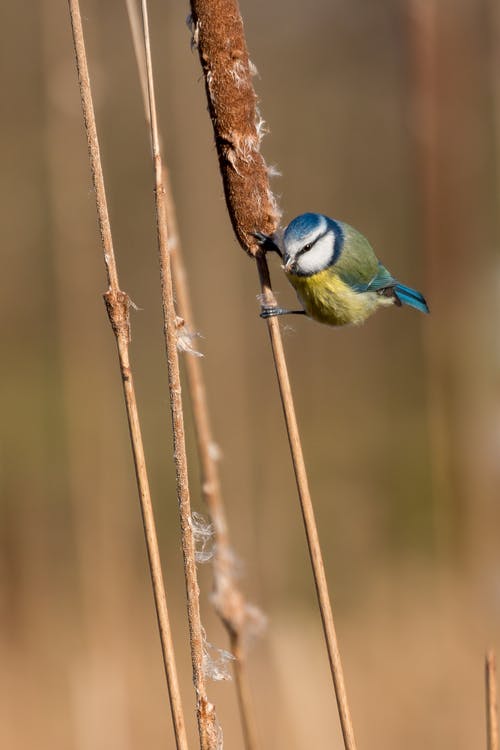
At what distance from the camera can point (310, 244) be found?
5.00 feet

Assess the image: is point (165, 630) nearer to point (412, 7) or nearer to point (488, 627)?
point (488, 627)

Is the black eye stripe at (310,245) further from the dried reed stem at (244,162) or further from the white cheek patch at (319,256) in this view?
the dried reed stem at (244,162)

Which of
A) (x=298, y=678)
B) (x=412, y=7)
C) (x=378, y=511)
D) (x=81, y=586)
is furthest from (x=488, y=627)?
(x=378, y=511)

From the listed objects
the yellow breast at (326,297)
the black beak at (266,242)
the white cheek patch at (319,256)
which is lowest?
the black beak at (266,242)

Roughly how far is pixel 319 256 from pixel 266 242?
494 mm

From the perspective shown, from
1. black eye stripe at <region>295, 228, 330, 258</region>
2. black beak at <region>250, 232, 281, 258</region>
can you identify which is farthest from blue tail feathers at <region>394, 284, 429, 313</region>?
black beak at <region>250, 232, 281, 258</region>

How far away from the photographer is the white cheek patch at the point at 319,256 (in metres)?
1.60

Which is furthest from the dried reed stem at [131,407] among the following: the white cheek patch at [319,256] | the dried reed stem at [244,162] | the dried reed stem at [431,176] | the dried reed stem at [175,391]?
the dried reed stem at [431,176]

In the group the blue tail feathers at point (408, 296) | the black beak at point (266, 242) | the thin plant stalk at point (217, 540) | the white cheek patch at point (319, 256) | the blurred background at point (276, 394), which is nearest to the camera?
the black beak at point (266, 242)

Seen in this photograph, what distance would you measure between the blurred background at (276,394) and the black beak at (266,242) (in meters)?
0.13

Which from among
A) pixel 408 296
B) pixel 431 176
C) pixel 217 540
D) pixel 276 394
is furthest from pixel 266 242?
pixel 276 394

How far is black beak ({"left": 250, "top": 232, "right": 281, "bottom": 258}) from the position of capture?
3.73 ft

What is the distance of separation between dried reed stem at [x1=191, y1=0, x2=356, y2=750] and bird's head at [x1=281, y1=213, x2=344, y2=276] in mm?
195

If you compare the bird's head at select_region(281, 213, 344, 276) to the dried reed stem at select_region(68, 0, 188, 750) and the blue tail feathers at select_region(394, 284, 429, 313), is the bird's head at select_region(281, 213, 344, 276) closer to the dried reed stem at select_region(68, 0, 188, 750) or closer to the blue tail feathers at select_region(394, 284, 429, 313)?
the blue tail feathers at select_region(394, 284, 429, 313)
